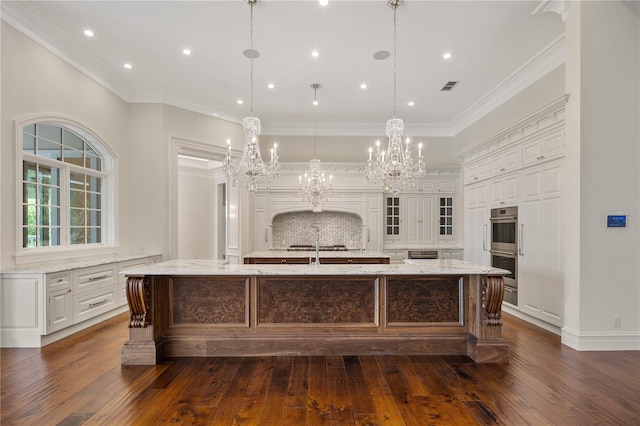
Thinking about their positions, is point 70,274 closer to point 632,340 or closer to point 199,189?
point 199,189

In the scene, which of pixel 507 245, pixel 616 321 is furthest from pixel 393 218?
pixel 616 321

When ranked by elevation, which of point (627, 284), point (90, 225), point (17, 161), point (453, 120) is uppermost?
point (453, 120)

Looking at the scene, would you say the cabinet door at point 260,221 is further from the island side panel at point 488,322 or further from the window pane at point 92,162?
the island side panel at point 488,322

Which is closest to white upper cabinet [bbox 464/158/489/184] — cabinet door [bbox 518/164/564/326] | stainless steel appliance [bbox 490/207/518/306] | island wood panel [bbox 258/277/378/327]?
stainless steel appliance [bbox 490/207/518/306]

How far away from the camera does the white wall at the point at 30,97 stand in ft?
11.9

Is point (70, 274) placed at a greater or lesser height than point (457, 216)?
lesser

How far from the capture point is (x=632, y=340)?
3.47 meters

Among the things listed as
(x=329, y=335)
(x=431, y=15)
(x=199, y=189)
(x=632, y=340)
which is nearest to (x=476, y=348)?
(x=329, y=335)

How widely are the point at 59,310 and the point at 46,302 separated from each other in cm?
26

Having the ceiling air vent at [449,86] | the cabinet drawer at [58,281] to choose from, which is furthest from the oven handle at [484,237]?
the cabinet drawer at [58,281]

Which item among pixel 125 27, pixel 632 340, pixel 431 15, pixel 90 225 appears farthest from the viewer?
pixel 90 225

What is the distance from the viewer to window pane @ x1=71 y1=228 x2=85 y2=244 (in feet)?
16.1

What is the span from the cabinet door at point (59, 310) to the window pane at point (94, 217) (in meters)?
1.69

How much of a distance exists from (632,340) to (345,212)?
5.17 meters
